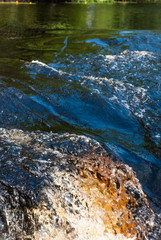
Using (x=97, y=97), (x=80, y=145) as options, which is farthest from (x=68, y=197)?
(x=97, y=97)

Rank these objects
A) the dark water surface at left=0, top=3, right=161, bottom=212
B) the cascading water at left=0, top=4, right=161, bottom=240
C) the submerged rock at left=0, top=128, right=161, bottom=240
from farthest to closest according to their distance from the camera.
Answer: the dark water surface at left=0, top=3, right=161, bottom=212 < the cascading water at left=0, top=4, right=161, bottom=240 < the submerged rock at left=0, top=128, right=161, bottom=240

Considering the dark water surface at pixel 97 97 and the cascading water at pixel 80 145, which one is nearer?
the cascading water at pixel 80 145

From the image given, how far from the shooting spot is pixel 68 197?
2.32 meters

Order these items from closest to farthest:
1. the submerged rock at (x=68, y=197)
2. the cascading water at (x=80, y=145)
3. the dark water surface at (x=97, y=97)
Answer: the submerged rock at (x=68, y=197), the cascading water at (x=80, y=145), the dark water surface at (x=97, y=97)

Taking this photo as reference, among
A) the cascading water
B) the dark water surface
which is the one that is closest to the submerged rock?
the cascading water

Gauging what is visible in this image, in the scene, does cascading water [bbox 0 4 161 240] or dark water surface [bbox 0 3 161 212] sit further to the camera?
dark water surface [bbox 0 3 161 212]

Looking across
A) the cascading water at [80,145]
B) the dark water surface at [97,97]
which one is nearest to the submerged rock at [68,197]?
the cascading water at [80,145]

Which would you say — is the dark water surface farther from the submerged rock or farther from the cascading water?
the submerged rock

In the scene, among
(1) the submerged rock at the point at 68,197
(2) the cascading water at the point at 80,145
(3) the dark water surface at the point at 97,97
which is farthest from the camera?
(3) the dark water surface at the point at 97,97

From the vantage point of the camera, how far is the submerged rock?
6.95ft

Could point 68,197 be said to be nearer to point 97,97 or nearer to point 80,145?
point 80,145

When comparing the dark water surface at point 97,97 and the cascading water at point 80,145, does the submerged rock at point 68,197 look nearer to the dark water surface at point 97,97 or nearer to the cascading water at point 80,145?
the cascading water at point 80,145

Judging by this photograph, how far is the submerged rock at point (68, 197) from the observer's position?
6.95 feet

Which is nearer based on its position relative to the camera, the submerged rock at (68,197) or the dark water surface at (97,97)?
the submerged rock at (68,197)
